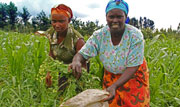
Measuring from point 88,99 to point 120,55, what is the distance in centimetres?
43

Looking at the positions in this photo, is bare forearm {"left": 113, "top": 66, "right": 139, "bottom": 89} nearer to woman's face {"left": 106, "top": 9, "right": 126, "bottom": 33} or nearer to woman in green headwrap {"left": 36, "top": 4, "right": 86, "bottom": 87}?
woman's face {"left": 106, "top": 9, "right": 126, "bottom": 33}

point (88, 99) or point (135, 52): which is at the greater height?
point (135, 52)

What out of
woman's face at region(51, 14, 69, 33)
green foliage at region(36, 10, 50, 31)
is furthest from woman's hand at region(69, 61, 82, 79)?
green foliage at region(36, 10, 50, 31)

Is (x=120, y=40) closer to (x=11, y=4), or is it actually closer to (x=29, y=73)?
(x=29, y=73)

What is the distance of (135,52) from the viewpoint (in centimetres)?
143

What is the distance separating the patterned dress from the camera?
1.44 meters

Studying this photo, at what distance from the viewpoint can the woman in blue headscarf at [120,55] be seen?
4.46 feet

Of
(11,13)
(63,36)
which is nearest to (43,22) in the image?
(11,13)

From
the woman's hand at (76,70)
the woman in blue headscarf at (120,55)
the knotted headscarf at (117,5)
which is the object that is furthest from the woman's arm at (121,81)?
the knotted headscarf at (117,5)

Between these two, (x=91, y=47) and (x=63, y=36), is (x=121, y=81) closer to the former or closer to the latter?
(x=91, y=47)

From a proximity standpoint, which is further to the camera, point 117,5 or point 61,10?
Answer: point 61,10

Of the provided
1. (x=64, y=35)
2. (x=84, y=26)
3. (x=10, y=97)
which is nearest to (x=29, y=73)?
(x=10, y=97)

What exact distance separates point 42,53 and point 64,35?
632 mm

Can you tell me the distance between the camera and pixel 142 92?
5.18 feet
